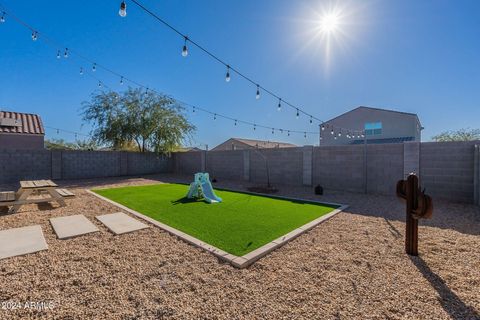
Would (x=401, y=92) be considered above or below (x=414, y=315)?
above

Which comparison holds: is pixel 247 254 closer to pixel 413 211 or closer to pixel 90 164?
pixel 413 211

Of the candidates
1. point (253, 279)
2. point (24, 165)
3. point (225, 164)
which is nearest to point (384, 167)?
point (253, 279)

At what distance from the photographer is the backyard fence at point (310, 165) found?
5.89 meters

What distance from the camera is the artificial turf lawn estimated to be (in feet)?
10.8

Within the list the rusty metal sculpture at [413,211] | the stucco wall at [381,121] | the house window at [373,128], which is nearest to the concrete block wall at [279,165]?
the rusty metal sculpture at [413,211]

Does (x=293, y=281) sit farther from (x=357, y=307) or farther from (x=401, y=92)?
(x=401, y=92)

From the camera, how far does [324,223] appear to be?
164 inches

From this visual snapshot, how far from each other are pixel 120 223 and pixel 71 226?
75 centimetres

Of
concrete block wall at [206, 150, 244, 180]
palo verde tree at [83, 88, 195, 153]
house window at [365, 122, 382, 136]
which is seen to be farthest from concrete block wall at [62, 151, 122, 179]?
house window at [365, 122, 382, 136]

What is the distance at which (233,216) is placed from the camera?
4516 millimetres

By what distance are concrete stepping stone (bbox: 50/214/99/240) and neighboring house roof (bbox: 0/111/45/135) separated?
41.3ft

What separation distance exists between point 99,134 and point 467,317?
50.9 ft

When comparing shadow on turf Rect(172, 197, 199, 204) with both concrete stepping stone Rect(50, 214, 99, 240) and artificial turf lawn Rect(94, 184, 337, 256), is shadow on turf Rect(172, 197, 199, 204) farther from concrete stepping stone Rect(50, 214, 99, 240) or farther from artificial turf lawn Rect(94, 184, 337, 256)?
concrete stepping stone Rect(50, 214, 99, 240)

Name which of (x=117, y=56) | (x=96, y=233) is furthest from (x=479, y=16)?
(x=117, y=56)
